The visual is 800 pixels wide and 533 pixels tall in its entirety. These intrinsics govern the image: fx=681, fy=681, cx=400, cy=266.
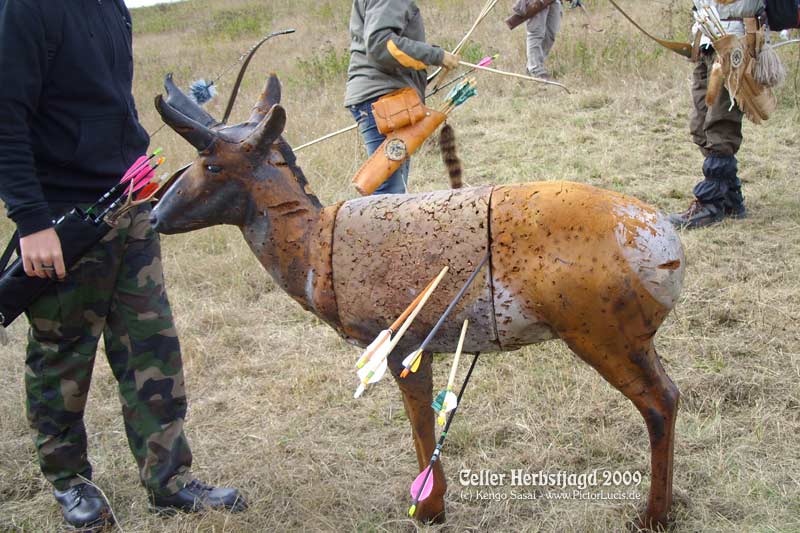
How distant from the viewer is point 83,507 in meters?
2.95

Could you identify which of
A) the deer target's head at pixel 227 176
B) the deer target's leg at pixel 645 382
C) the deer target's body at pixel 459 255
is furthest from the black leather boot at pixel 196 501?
the deer target's leg at pixel 645 382

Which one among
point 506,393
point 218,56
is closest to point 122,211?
point 506,393

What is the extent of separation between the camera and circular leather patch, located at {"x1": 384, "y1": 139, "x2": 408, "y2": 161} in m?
3.87

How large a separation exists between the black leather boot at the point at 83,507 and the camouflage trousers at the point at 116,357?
4 centimetres

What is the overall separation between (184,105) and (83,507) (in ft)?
5.90

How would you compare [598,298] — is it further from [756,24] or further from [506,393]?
[756,24]

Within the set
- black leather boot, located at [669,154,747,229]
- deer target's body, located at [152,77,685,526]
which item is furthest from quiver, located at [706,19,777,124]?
deer target's body, located at [152,77,685,526]

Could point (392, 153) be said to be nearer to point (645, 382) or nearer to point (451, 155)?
point (451, 155)

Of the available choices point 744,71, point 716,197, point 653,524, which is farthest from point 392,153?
point 716,197

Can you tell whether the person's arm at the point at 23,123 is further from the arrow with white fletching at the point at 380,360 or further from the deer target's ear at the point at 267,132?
the arrow with white fletching at the point at 380,360

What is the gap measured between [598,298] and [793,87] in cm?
657

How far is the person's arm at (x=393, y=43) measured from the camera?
366cm

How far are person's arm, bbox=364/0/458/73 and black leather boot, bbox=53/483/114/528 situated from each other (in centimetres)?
261

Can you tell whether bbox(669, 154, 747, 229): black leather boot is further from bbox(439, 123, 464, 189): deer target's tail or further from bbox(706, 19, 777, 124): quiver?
bbox(439, 123, 464, 189): deer target's tail
